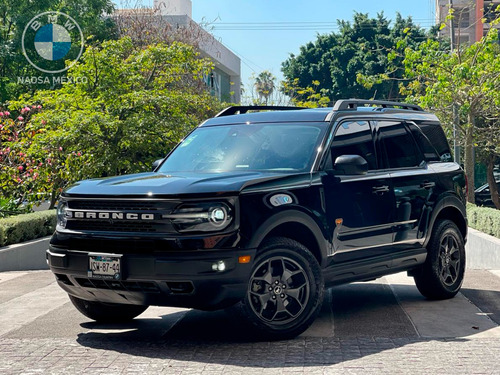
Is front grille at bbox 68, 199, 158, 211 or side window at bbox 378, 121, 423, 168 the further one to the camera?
side window at bbox 378, 121, 423, 168

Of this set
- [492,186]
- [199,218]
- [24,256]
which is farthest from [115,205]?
[492,186]

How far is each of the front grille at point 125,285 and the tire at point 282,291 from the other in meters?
0.70

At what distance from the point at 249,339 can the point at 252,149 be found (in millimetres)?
1844

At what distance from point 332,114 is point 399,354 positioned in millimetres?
2517

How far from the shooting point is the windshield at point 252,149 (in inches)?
303

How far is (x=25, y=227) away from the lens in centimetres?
1538

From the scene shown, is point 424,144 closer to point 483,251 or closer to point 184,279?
point 184,279

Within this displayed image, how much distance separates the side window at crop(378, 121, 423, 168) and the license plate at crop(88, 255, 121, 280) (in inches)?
126

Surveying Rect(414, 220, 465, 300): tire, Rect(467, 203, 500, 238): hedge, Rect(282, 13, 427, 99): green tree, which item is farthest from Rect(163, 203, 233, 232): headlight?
Rect(282, 13, 427, 99): green tree

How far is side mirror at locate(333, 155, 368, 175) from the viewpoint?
24.7 feet

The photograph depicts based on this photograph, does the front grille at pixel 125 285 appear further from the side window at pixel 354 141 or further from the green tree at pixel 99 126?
the green tree at pixel 99 126

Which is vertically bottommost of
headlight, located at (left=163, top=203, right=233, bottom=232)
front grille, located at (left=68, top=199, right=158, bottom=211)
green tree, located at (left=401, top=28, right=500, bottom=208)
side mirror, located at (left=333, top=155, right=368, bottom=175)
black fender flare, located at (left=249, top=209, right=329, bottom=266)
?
black fender flare, located at (left=249, top=209, right=329, bottom=266)

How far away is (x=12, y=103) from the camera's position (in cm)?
2064

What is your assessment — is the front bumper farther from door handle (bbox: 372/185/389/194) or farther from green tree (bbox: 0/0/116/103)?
green tree (bbox: 0/0/116/103)
